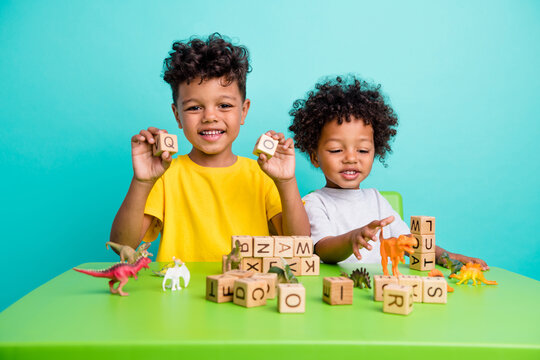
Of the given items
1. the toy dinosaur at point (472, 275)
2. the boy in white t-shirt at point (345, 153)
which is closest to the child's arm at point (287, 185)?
the boy in white t-shirt at point (345, 153)

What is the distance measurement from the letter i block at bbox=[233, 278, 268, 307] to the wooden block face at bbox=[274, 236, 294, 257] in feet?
0.77

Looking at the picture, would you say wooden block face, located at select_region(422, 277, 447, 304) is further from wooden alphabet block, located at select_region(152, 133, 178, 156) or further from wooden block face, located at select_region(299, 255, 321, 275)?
wooden alphabet block, located at select_region(152, 133, 178, 156)

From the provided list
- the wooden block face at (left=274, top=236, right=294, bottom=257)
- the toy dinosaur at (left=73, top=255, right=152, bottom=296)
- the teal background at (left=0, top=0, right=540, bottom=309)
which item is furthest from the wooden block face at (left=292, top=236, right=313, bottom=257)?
the teal background at (left=0, top=0, right=540, bottom=309)

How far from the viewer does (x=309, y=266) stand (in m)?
1.08

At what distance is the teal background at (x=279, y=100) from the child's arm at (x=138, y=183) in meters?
0.89

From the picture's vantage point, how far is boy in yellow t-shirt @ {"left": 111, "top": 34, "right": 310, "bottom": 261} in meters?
1.46

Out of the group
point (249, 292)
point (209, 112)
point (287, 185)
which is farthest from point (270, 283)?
point (209, 112)

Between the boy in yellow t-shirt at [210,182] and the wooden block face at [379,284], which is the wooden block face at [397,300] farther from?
the boy in yellow t-shirt at [210,182]

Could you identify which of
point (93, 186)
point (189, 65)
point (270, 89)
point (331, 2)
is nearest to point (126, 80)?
point (93, 186)

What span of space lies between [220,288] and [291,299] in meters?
0.13

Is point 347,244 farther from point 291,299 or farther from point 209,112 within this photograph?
point 209,112

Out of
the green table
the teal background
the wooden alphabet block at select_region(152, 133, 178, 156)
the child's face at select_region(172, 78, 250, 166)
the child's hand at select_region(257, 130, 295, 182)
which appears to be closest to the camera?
the green table

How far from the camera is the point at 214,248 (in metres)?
1.58

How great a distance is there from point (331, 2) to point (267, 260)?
1.79 metres
